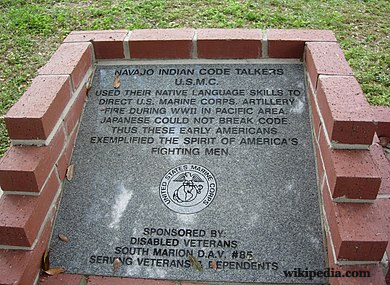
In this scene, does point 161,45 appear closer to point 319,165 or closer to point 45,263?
point 319,165

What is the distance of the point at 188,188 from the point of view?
2188mm

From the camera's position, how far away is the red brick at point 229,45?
2.60 metres

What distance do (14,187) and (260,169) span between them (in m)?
1.14

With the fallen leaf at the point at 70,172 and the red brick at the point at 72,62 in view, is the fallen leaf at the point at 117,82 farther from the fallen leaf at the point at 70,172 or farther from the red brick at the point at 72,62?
the fallen leaf at the point at 70,172

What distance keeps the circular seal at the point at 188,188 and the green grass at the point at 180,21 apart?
2126 millimetres

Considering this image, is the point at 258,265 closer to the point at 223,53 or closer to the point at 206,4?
the point at 223,53

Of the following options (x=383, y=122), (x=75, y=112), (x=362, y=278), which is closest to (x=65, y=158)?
(x=75, y=112)

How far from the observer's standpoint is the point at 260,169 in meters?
2.22

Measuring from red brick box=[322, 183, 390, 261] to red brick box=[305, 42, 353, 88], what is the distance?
0.72 metres

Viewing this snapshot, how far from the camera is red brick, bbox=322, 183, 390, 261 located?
1.77 m

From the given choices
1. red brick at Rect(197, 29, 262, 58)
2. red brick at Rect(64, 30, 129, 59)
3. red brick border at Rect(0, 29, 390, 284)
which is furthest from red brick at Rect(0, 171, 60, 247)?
red brick at Rect(197, 29, 262, 58)

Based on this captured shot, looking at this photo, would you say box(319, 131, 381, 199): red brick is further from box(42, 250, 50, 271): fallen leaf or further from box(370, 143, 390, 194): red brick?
box(42, 250, 50, 271): fallen leaf

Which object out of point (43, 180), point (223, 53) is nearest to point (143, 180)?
point (43, 180)

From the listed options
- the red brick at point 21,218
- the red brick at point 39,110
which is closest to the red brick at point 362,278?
the red brick at point 21,218
